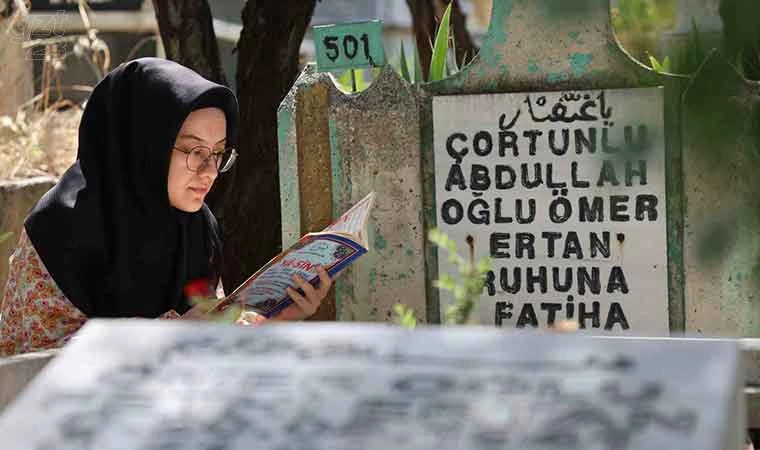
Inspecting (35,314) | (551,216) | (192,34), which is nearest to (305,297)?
(35,314)

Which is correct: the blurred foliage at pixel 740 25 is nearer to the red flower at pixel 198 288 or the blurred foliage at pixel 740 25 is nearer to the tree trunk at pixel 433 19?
the red flower at pixel 198 288

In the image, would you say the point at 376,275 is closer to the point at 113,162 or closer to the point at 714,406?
the point at 113,162

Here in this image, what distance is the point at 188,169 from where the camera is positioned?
442 cm

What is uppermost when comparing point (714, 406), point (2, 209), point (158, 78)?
point (158, 78)

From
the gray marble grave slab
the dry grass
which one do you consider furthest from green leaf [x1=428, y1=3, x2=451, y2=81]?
the dry grass

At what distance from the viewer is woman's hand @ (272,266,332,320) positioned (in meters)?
4.18

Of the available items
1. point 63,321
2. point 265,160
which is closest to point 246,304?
point 63,321

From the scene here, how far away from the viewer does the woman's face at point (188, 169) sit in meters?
4.40

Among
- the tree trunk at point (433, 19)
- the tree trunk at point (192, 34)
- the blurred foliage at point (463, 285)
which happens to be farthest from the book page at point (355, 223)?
Answer: the tree trunk at point (433, 19)

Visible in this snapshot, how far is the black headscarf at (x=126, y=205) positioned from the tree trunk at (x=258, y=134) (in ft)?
6.81

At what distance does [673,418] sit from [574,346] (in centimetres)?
23

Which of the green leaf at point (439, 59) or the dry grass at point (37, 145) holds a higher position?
the green leaf at point (439, 59)

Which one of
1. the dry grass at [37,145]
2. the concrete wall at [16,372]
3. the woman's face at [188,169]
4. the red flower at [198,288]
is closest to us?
the concrete wall at [16,372]

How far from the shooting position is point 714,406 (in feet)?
6.97
